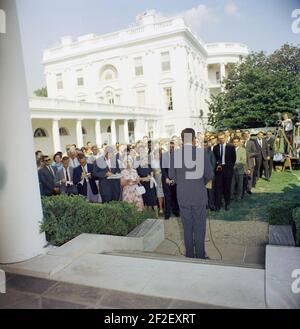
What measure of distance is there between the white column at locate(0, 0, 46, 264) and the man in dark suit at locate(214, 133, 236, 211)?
14.4 ft

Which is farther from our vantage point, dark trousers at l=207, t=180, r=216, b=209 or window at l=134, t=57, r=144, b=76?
window at l=134, t=57, r=144, b=76

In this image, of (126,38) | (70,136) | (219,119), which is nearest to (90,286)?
Answer: (219,119)

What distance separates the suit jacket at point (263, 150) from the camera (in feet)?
30.7

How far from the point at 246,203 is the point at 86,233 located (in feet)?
15.3

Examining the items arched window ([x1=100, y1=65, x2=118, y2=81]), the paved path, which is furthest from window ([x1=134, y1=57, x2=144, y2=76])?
the paved path

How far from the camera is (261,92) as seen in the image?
12750 millimetres

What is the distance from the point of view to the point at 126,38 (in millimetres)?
19406

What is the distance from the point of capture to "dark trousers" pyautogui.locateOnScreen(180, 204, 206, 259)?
13.0ft

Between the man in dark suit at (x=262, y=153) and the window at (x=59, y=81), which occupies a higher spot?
the window at (x=59, y=81)

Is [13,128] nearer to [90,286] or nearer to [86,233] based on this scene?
[86,233]

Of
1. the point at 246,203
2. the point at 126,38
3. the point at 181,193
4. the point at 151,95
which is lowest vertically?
the point at 246,203

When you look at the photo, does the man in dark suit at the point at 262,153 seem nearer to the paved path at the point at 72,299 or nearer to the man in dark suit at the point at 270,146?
the man in dark suit at the point at 270,146

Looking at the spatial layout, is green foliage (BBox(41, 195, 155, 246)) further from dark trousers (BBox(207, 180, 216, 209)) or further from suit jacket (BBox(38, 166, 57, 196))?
dark trousers (BBox(207, 180, 216, 209))

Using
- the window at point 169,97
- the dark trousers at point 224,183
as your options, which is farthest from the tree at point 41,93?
the dark trousers at point 224,183
